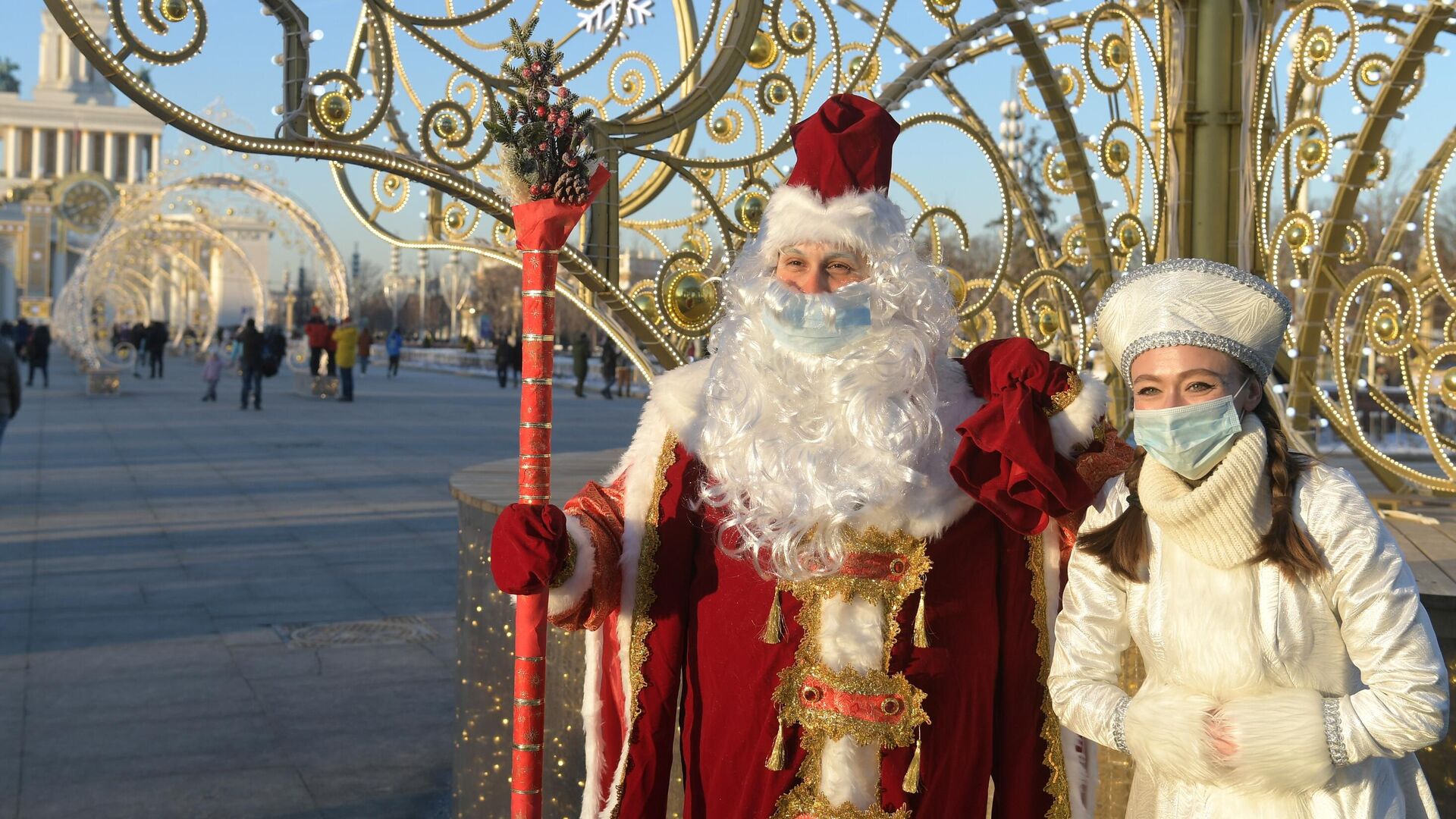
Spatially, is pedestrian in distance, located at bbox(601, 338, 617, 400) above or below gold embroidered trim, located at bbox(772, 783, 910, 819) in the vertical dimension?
above

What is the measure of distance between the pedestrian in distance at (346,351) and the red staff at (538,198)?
64.9 ft

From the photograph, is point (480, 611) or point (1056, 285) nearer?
point (480, 611)

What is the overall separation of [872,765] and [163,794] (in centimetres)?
299

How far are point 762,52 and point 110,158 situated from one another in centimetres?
10521

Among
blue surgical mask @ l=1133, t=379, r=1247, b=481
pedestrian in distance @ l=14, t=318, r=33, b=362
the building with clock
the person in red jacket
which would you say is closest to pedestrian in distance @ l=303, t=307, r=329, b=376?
the person in red jacket

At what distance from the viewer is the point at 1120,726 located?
7.19 feet

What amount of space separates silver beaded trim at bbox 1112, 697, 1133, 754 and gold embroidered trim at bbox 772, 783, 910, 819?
0.49 metres

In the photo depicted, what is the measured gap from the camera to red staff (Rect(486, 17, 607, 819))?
2.47 m

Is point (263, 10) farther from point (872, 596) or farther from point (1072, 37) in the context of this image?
point (1072, 37)

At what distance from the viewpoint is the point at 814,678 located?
101 inches

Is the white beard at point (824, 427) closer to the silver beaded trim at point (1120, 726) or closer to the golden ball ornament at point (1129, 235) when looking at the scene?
the silver beaded trim at point (1120, 726)

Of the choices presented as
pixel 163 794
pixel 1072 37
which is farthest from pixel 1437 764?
pixel 163 794

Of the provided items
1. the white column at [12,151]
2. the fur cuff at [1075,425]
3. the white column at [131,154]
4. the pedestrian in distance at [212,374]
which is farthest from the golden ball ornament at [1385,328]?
the white column at [12,151]

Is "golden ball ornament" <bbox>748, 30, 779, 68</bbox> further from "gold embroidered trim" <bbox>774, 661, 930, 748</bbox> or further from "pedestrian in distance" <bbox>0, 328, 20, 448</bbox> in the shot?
"pedestrian in distance" <bbox>0, 328, 20, 448</bbox>
